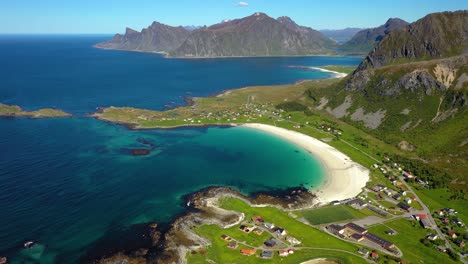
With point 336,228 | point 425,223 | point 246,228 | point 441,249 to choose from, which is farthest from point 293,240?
point 425,223

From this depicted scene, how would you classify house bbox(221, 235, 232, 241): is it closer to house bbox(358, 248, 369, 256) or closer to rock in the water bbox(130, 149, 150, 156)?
house bbox(358, 248, 369, 256)

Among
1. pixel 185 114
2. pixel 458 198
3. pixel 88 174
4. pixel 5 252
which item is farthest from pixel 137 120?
pixel 458 198

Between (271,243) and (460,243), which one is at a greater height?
(460,243)

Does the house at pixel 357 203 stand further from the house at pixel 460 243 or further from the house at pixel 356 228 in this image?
the house at pixel 460 243

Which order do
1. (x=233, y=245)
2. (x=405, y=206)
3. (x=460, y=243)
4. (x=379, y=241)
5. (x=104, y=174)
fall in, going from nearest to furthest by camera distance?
(x=233, y=245) → (x=379, y=241) → (x=460, y=243) → (x=405, y=206) → (x=104, y=174)

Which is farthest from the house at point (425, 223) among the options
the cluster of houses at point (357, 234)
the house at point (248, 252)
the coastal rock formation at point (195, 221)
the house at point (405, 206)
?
the house at point (248, 252)

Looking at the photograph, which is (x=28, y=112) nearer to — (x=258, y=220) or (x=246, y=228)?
(x=258, y=220)

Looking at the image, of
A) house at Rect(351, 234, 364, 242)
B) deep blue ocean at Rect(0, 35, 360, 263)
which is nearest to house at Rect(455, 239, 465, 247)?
house at Rect(351, 234, 364, 242)
